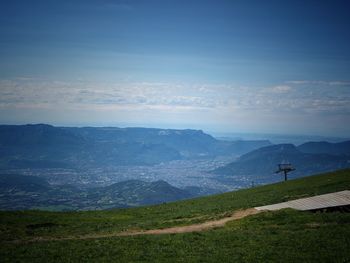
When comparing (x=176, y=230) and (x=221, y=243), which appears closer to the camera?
(x=221, y=243)

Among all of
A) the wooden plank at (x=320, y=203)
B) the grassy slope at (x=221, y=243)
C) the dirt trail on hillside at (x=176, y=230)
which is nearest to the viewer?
the grassy slope at (x=221, y=243)

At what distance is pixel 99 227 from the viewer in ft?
137

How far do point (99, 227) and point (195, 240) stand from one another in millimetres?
16996

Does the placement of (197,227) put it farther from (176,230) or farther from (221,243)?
(221,243)

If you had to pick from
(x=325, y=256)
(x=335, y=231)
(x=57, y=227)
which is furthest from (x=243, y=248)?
(x=57, y=227)

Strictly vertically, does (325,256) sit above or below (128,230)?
above

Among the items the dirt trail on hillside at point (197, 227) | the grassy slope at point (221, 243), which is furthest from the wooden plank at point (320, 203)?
the dirt trail on hillside at point (197, 227)

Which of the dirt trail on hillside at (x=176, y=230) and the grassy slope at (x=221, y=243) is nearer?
the grassy slope at (x=221, y=243)

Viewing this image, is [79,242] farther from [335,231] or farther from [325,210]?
[325,210]

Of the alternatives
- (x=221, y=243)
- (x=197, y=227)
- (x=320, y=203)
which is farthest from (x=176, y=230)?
(x=320, y=203)

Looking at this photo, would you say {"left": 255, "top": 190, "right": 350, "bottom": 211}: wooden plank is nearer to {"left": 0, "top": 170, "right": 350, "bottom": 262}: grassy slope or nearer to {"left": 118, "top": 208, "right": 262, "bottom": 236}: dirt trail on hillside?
{"left": 0, "top": 170, "right": 350, "bottom": 262}: grassy slope

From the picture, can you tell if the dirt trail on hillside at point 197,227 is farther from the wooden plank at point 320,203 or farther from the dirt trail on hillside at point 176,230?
the wooden plank at point 320,203

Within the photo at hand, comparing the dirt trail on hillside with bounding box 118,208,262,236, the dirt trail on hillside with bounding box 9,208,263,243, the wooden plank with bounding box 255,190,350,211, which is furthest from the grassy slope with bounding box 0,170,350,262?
the wooden plank with bounding box 255,190,350,211

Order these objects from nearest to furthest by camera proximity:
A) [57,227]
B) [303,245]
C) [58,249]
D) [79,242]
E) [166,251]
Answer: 1. [303,245]
2. [166,251]
3. [58,249]
4. [79,242]
5. [57,227]
